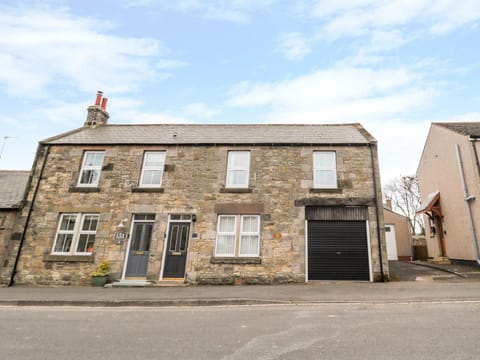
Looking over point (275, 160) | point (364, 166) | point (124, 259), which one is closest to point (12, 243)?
point (124, 259)

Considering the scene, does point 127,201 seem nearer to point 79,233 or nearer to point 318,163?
point 79,233

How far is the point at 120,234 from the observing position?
11.8 m

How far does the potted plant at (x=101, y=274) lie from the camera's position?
11.0 m

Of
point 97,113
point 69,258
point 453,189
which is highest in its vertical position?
point 97,113

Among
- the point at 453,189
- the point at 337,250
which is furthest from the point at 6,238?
the point at 453,189

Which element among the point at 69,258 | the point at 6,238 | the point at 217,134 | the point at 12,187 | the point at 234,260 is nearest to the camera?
the point at 234,260

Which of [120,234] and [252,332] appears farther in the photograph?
[120,234]

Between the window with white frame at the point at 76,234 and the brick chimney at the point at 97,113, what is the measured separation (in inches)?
226

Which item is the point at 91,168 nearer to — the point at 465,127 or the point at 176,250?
the point at 176,250

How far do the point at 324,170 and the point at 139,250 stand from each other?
342 inches

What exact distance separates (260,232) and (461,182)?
10.6 m

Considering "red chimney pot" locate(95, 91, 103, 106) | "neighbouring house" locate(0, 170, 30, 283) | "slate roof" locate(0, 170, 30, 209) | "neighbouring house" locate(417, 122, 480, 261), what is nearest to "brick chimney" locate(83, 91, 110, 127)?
"red chimney pot" locate(95, 91, 103, 106)

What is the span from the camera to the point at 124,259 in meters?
11.5

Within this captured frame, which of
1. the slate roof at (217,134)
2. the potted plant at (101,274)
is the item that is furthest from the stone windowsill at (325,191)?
the potted plant at (101,274)
